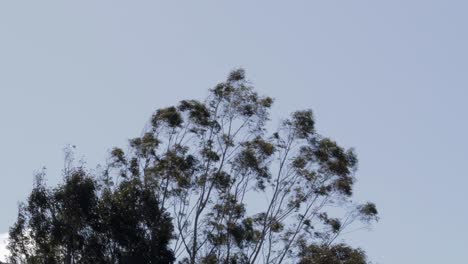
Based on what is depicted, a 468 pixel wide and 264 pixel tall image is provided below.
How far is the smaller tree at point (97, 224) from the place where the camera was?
47312mm

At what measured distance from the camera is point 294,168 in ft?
168

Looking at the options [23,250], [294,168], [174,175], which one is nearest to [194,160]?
[174,175]

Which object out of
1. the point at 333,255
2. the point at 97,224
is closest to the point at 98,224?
the point at 97,224

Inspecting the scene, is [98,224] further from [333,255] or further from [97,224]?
[333,255]

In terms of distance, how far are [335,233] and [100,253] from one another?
11.5m

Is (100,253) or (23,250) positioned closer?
(100,253)

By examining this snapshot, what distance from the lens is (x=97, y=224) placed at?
47.8m

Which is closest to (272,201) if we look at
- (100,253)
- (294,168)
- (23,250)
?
(294,168)

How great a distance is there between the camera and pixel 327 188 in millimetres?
50688

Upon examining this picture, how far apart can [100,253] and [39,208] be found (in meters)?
3.95

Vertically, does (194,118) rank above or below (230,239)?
above

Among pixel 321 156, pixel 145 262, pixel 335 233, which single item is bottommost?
pixel 145 262

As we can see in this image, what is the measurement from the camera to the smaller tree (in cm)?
4731

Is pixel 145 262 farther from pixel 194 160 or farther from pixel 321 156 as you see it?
pixel 321 156
